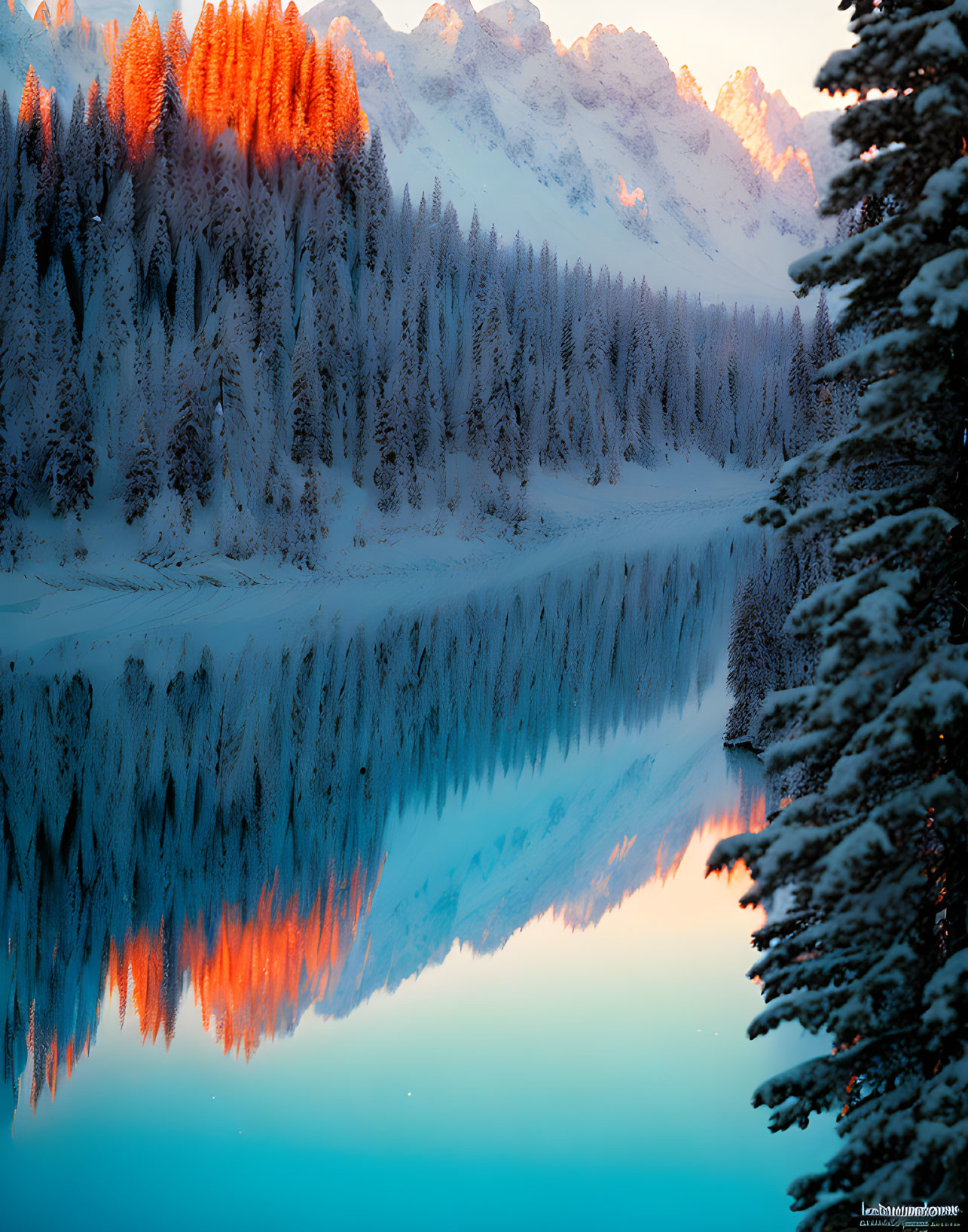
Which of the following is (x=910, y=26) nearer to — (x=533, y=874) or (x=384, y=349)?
(x=533, y=874)

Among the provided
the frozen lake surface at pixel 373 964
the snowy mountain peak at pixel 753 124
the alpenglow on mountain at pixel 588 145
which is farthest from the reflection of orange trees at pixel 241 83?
the snowy mountain peak at pixel 753 124

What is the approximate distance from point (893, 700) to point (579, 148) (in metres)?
183

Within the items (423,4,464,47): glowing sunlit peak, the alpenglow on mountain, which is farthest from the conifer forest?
(423,4,464,47): glowing sunlit peak

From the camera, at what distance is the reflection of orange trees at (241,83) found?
126 feet

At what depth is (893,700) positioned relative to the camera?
152 inches

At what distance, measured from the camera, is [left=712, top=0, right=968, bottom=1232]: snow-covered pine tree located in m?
3.80

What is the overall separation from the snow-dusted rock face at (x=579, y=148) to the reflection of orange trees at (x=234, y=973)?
134 meters

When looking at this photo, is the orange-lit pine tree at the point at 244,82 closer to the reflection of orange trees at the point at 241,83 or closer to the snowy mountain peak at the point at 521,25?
the reflection of orange trees at the point at 241,83

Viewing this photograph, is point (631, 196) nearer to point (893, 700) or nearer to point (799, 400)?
point (799, 400)

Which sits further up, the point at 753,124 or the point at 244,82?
the point at 753,124

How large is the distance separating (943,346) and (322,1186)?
A: 6.62m

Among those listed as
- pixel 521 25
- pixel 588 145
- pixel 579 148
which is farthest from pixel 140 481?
pixel 521 25

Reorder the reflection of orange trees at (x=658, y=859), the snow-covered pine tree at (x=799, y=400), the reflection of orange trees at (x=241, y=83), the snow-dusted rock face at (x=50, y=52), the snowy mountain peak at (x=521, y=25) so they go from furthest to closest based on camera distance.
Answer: the snowy mountain peak at (x=521, y=25) → the snow-dusted rock face at (x=50, y=52) → the snow-covered pine tree at (x=799, y=400) → the reflection of orange trees at (x=241, y=83) → the reflection of orange trees at (x=658, y=859)

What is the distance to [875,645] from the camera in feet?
12.3
